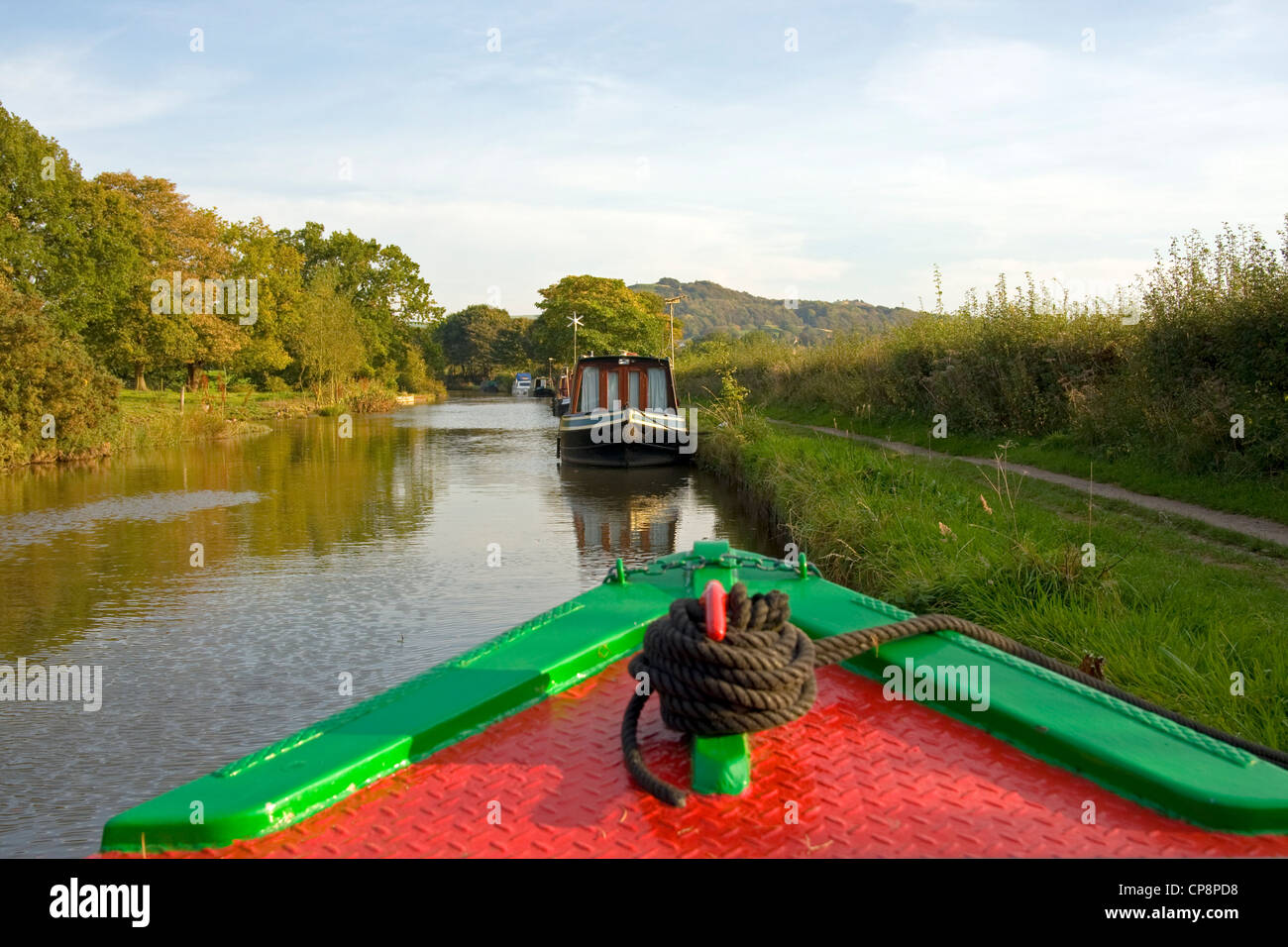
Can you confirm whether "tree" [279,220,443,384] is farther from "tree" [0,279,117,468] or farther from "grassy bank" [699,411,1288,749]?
"grassy bank" [699,411,1288,749]

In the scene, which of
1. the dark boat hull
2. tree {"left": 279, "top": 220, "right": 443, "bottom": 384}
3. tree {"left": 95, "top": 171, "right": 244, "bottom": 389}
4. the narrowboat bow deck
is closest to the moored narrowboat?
the dark boat hull

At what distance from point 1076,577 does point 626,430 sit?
1568 centimetres

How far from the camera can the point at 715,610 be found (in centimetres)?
234

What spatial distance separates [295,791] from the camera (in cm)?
250

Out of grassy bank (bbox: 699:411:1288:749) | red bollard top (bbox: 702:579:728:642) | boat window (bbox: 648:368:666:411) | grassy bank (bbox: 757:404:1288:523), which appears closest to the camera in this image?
red bollard top (bbox: 702:579:728:642)

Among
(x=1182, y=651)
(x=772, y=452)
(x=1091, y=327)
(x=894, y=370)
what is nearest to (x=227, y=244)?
(x=894, y=370)

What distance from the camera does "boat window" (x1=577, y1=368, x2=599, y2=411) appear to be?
24.6m

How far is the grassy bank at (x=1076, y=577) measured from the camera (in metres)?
4.89

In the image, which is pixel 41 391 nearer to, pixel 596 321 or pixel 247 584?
pixel 247 584

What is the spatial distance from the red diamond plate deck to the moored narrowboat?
61.6ft

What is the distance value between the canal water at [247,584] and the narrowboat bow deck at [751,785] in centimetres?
306

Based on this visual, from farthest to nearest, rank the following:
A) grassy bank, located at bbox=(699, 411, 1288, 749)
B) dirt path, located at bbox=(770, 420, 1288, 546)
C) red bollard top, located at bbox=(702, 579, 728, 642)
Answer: dirt path, located at bbox=(770, 420, 1288, 546) < grassy bank, located at bbox=(699, 411, 1288, 749) < red bollard top, located at bbox=(702, 579, 728, 642)

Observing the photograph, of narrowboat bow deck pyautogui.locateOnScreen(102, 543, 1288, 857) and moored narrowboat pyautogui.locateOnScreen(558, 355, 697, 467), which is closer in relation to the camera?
narrowboat bow deck pyautogui.locateOnScreen(102, 543, 1288, 857)
